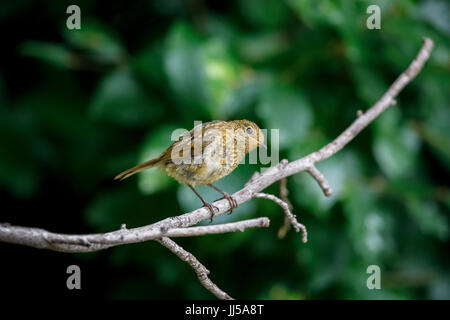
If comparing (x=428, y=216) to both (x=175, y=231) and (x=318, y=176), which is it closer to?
(x=318, y=176)

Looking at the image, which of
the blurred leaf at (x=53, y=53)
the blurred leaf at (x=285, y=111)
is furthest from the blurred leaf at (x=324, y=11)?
the blurred leaf at (x=53, y=53)

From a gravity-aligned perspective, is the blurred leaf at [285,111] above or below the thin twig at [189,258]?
above

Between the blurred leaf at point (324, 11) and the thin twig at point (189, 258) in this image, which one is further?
the blurred leaf at point (324, 11)

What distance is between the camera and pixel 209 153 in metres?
2.06

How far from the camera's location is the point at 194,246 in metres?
3.41

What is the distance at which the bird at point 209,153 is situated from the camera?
1.85 m

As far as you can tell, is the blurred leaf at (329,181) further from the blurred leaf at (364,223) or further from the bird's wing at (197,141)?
the bird's wing at (197,141)

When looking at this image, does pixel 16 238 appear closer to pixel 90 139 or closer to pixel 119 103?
pixel 119 103

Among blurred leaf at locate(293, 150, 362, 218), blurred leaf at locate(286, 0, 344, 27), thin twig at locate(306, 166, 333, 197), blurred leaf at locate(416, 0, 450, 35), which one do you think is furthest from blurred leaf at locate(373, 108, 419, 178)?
thin twig at locate(306, 166, 333, 197)

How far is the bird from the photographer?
185 centimetres

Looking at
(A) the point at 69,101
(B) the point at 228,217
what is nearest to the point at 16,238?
(B) the point at 228,217

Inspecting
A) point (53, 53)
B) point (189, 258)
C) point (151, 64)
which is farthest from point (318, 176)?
point (53, 53)

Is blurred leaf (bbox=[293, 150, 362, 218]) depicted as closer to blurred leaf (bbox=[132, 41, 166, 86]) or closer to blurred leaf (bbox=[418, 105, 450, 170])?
blurred leaf (bbox=[418, 105, 450, 170])

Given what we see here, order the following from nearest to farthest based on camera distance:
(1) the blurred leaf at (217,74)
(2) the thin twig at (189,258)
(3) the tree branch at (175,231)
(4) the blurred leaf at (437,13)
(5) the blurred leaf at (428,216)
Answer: (3) the tree branch at (175,231)
(2) the thin twig at (189,258)
(1) the blurred leaf at (217,74)
(5) the blurred leaf at (428,216)
(4) the blurred leaf at (437,13)
